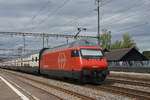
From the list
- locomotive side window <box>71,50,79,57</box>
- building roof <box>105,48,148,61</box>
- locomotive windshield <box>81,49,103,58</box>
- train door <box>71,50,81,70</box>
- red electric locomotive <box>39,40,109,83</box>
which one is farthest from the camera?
building roof <box>105,48,148,61</box>

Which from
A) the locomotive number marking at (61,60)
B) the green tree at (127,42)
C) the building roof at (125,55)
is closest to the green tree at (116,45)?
the green tree at (127,42)

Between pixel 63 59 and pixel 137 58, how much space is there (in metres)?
28.2

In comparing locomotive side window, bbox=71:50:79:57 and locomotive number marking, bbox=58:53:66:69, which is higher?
locomotive side window, bbox=71:50:79:57

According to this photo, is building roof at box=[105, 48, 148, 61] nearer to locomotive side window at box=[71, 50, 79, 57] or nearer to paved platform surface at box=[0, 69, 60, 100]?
Answer: locomotive side window at box=[71, 50, 79, 57]

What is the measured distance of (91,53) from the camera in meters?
14.9

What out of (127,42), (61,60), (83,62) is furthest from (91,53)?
(127,42)

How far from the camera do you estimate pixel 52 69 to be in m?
19.9

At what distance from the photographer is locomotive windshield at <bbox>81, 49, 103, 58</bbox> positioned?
47.7ft

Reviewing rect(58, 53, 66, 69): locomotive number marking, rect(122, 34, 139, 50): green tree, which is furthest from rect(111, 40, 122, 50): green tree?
rect(58, 53, 66, 69): locomotive number marking

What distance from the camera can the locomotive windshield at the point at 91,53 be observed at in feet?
47.7

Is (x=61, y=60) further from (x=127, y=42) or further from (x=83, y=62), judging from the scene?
(x=127, y=42)

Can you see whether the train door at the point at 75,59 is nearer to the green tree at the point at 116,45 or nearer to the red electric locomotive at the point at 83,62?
the red electric locomotive at the point at 83,62

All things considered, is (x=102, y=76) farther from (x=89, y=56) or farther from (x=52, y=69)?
(x=52, y=69)

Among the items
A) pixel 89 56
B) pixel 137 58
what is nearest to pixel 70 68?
pixel 89 56
